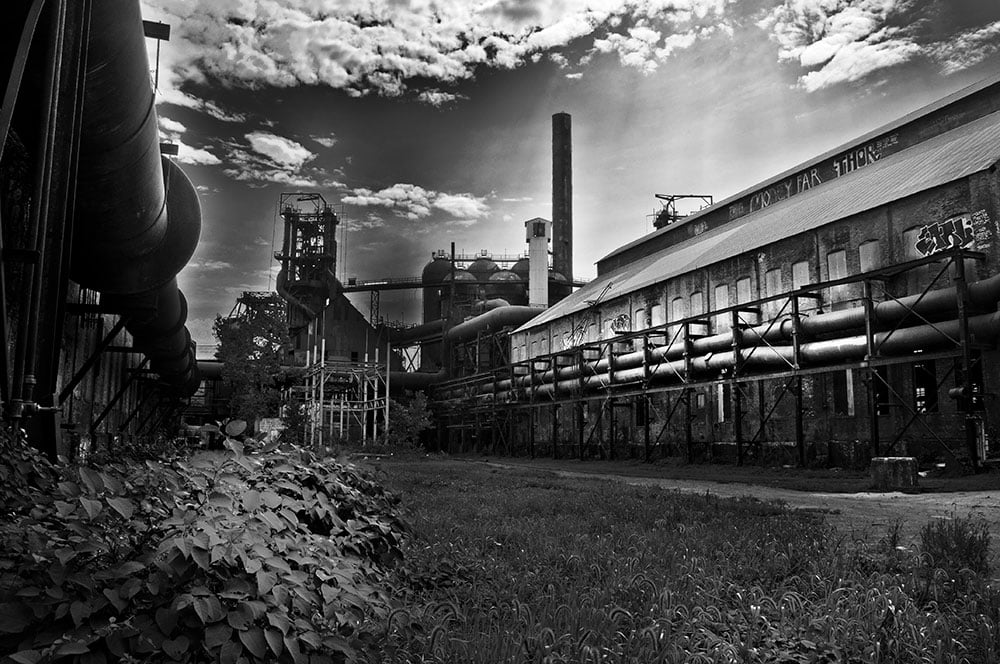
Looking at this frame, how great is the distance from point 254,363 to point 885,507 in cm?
2573

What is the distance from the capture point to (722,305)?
25984 mm

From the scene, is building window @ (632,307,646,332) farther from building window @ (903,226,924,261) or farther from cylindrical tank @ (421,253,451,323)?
cylindrical tank @ (421,253,451,323)

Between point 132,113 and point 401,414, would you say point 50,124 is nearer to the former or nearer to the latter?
point 132,113

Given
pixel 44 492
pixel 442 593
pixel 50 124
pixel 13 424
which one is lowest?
pixel 442 593

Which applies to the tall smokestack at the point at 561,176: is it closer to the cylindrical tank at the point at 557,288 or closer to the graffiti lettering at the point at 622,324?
the cylindrical tank at the point at 557,288

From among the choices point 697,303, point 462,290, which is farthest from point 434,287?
point 697,303

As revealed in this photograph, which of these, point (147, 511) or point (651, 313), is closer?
point (147, 511)

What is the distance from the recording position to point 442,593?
4.27 m

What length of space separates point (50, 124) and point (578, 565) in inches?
182

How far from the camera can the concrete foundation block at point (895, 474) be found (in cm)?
1295

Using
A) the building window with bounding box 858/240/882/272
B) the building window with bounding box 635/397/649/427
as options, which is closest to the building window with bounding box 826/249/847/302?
the building window with bounding box 858/240/882/272

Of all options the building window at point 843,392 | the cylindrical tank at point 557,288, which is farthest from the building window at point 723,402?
the cylindrical tank at point 557,288

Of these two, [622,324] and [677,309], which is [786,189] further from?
[622,324]

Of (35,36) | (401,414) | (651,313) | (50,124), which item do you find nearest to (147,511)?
(50,124)
